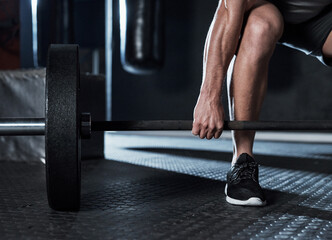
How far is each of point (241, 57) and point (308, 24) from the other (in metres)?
0.28

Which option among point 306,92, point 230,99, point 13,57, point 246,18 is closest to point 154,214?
point 230,99

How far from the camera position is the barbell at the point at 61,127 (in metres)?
0.77

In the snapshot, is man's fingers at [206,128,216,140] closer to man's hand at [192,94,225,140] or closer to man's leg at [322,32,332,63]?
man's hand at [192,94,225,140]

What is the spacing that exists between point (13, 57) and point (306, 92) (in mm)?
3576

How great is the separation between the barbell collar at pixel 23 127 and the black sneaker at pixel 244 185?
0.48 m

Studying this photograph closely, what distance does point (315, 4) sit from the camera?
1152mm

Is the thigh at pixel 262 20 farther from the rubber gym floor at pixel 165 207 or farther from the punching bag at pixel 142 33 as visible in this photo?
the punching bag at pixel 142 33

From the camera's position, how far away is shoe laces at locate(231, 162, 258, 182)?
3.31ft

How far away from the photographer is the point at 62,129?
77 centimetres

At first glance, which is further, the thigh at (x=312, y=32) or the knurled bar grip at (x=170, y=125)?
the thigh at (x=312, y=32)

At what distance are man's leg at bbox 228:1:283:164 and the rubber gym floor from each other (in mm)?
199

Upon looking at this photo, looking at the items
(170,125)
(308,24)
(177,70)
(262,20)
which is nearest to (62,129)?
(170,125)

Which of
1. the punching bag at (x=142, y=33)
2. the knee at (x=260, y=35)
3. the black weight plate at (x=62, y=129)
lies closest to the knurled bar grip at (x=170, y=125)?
the black weight plate at (x=62, y=129)

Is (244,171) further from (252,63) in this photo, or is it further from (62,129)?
(62,129)
